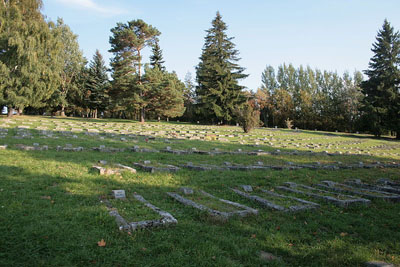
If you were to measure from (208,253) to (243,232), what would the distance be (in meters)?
0.77

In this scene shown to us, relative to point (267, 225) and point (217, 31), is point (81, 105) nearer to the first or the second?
point (217, 31)

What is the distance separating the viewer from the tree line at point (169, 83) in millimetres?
22812

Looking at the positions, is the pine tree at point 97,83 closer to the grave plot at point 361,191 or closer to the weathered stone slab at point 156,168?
the weathered stone slab at point 156,168

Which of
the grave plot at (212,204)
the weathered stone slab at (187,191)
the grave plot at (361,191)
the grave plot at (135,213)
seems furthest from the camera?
the grave plot at (361,191)

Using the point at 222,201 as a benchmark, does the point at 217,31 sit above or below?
above

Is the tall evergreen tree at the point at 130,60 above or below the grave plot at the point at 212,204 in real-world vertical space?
above

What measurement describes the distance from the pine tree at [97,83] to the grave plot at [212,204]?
1507 inches

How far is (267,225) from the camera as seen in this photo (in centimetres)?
360

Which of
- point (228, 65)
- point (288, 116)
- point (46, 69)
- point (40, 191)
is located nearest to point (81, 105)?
point (46, 69)

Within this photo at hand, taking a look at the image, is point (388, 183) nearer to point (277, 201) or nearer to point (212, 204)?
point (277, 201)

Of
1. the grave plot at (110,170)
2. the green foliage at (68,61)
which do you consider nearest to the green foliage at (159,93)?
the green foliage at (68,61)

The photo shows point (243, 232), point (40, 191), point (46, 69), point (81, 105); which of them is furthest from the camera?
point (81, 105)

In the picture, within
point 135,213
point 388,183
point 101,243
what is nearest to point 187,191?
point 135,213

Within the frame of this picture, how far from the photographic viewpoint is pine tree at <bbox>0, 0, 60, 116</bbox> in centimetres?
2198
